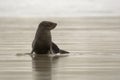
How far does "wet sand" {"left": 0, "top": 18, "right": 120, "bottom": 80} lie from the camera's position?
16.2ft

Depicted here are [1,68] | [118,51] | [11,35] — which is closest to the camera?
[1,68]

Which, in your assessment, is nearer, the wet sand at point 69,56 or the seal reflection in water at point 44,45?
the wet sand at point 69,56

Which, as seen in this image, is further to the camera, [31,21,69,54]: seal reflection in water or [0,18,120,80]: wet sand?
[31,21,69,54]: seal reflection in water

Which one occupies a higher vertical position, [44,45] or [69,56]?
[44,45]

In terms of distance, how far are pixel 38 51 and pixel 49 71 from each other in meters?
1.62

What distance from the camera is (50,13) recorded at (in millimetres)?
14781

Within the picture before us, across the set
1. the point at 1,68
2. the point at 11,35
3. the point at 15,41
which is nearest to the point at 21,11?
the point at 11,35

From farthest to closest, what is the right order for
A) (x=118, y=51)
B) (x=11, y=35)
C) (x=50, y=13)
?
(x=50, y=13) < (x=11, y=35) < (x=118, y=51)

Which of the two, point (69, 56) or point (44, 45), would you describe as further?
point (44, 45)

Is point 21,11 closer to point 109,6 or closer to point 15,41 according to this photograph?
point 109,6

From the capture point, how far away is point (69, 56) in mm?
6445

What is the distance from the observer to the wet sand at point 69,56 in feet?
16.2

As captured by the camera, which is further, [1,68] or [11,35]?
[11,35]

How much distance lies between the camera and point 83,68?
5336 mm
